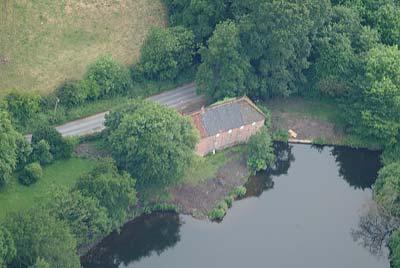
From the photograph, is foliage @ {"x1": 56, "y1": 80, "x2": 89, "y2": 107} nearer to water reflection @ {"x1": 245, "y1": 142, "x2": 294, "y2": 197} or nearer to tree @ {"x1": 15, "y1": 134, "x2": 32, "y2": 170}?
tree @ {"x1": 15, "y1": 134, "x2": 32, "y2": 170}

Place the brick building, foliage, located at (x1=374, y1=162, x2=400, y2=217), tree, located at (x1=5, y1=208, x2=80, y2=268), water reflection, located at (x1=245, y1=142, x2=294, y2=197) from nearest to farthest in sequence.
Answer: tree, located at (x1=5, y1=208, x2=80, y2=268)
foliage, located at (x1=374, y1=162, x2=400, y2=217)
water reflection, located at (x1=245, y1=142, x2=294, y2=197)
the brick building

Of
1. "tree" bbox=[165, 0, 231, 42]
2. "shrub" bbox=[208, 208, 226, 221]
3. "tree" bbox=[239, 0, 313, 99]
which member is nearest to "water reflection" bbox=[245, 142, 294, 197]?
"shrub" bbox=[208, 208, 226, 221]

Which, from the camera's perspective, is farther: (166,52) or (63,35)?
(63,35)

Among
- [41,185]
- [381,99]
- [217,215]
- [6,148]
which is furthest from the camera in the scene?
[381,99]

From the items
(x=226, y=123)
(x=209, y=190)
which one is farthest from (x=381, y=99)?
(x=209, y=190)

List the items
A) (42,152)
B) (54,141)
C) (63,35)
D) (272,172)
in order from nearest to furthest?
1. (42,152)
2. (54,141)
3. (272,172)
4. (63,35)

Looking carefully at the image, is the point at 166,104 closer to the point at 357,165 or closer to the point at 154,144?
the point at 154,144

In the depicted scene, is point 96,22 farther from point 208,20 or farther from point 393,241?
point 393,241
